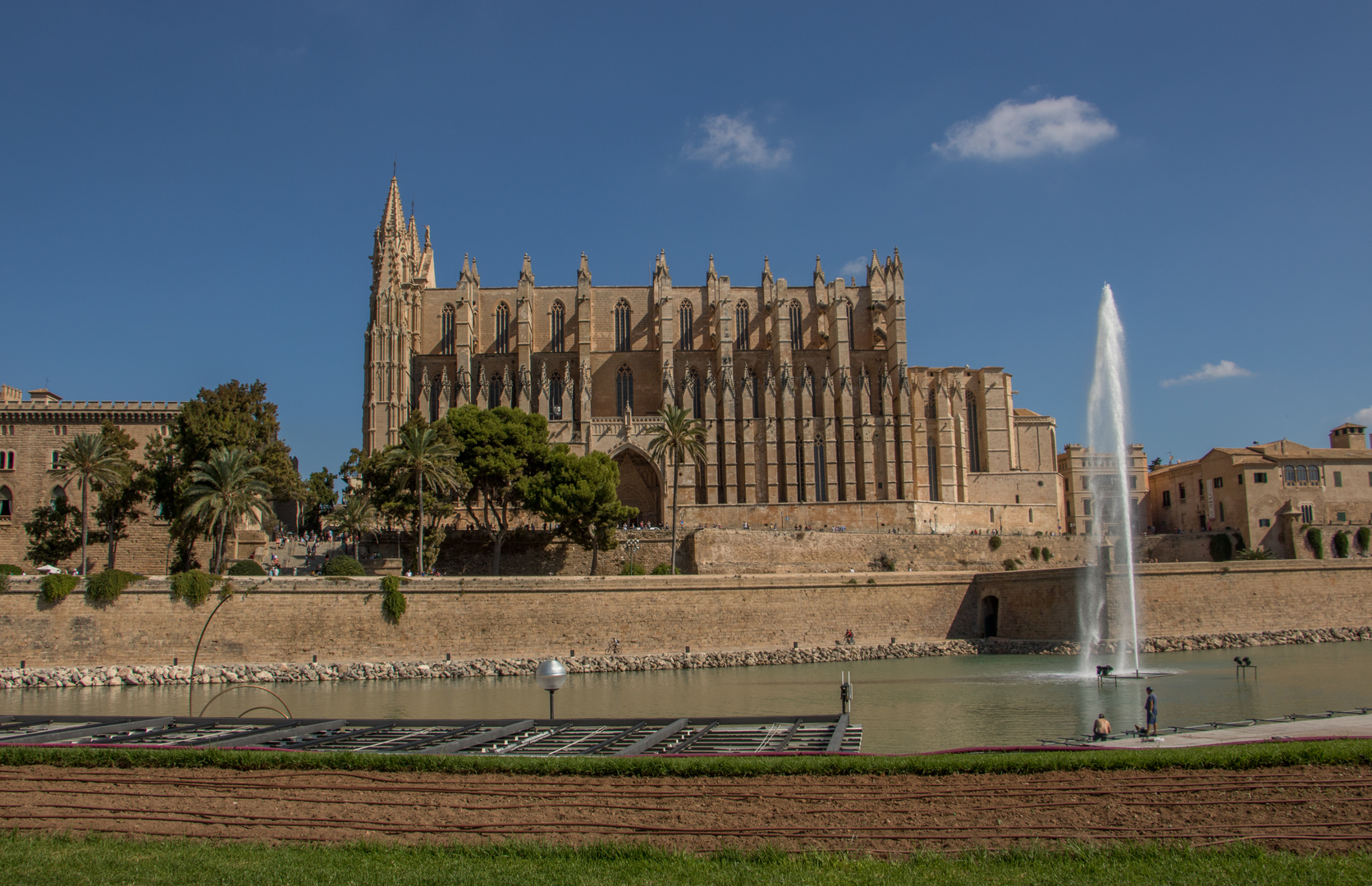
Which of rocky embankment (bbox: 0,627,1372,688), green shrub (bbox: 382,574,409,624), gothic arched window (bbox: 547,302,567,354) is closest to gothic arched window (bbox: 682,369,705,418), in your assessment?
gothic arched window (bbox: 547,302,567,354)

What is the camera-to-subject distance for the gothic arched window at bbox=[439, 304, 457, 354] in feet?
193

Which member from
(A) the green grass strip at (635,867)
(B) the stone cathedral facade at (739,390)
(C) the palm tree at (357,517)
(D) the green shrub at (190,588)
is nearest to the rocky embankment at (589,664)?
(D) the green shrub at (190,588)

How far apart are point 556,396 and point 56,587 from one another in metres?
29.9

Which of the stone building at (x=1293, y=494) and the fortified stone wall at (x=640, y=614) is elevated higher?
the stone building at (x=1293, y=494)

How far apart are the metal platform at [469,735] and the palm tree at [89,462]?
23.5 m

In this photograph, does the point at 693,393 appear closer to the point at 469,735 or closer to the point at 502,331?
the point at 502,331

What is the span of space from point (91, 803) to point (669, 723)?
24.5 ft

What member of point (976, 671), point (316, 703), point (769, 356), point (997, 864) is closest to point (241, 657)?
point (316, 703)

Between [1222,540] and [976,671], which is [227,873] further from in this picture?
[1222,540]

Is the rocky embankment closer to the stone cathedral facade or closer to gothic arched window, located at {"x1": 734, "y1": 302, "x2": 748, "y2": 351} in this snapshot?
the stone cathedral facade

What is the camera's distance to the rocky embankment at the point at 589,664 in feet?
101

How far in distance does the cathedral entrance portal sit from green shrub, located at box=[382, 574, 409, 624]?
2170cm

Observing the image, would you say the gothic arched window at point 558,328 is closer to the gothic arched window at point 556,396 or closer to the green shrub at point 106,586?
the gothic arched window at point 556,396

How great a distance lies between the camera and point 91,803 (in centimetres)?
1023
